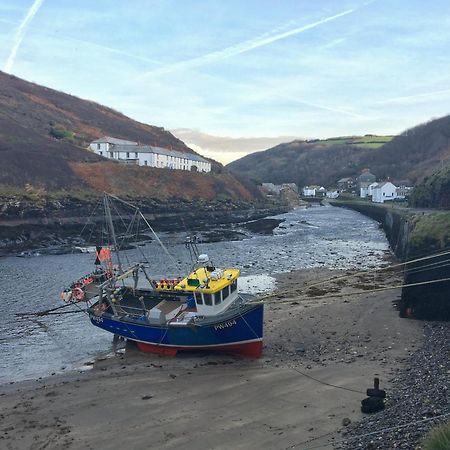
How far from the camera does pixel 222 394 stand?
16562mm

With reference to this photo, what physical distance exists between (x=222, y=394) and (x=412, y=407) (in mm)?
6786

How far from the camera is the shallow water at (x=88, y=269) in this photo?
74.9 ft

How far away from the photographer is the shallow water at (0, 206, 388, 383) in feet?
74.9

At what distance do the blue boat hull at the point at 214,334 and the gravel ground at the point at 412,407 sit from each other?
6244 mm

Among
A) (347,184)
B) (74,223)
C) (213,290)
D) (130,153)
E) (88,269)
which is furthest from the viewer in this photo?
(347,184)

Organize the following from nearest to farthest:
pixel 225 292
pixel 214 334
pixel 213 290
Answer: pixel 214 334, pixel 213 290, pixel 225 292

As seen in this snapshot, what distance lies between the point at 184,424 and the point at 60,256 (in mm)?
41901

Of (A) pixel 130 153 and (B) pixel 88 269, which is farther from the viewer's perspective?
(A) pixel 130 153

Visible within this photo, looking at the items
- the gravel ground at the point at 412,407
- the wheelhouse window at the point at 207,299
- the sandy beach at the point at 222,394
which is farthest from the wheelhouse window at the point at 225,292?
the gravel ground at the point at 412,407

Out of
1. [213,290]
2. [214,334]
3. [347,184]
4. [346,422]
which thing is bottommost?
[346,422]

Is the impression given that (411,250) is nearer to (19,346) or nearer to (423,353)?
(423,353)

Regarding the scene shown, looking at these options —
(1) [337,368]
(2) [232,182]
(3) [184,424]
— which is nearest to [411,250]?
(1) [337,368]

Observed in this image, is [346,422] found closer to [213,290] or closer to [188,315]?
[213,290]

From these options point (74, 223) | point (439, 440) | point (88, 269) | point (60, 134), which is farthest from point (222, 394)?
point (60, 134)
